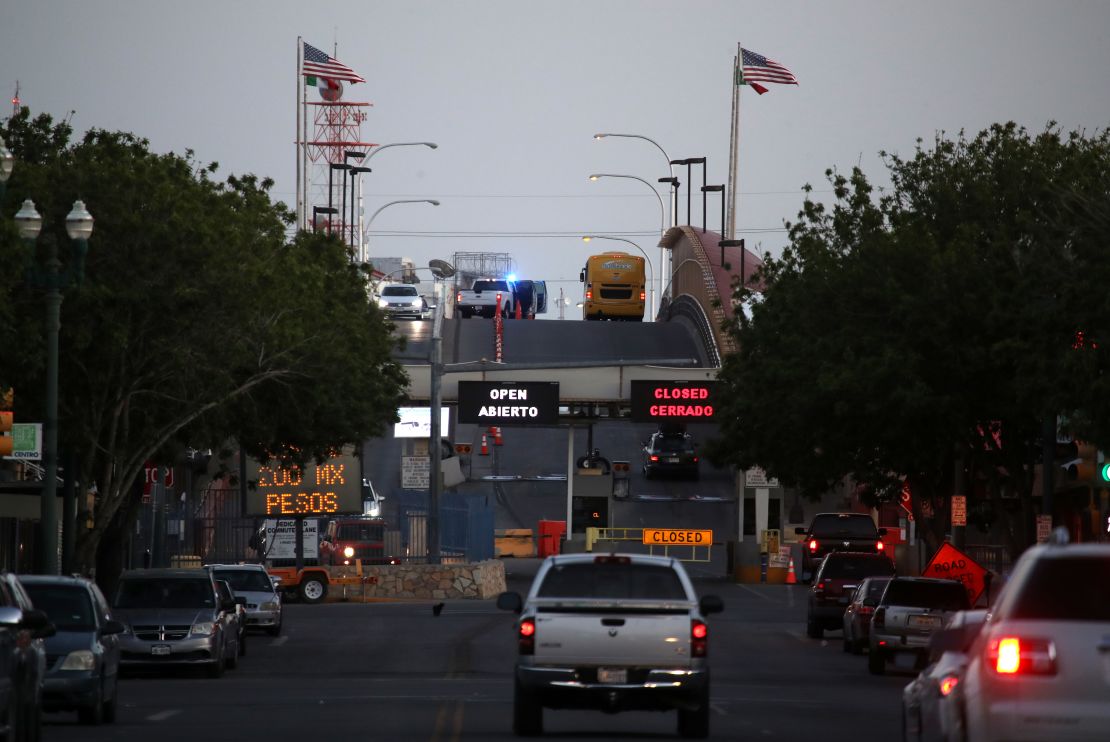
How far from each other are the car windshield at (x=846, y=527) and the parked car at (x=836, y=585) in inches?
642

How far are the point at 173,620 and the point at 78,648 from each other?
7.84 meters

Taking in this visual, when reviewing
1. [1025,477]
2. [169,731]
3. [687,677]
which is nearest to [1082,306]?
[1025,477]

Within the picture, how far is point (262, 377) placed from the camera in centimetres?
3338

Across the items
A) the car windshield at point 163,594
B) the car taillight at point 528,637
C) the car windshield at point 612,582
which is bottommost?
the car windshield at point 163,594

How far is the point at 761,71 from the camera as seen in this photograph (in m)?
67.8

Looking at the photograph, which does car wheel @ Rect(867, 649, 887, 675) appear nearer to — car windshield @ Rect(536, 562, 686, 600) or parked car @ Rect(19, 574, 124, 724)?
car windshield @ Rect(536, 562, 686, 600)

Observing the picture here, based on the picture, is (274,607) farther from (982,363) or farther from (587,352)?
(587,352)

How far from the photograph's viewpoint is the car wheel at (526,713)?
54.6ft

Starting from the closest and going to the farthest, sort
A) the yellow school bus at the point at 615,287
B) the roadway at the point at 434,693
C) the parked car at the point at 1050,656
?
the parked car at the point at 1050,656 → the roadway at the point at 434,693 → the yellow school bus at the point at 615,287

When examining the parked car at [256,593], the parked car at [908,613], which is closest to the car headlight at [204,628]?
the parked car at [256,593]

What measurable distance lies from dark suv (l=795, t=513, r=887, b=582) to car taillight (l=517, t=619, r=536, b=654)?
36629mm

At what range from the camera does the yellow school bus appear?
9625 centimetres

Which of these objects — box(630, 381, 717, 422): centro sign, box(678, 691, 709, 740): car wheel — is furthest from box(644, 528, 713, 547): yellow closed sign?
box(678, 691, 709, 740): car wheel

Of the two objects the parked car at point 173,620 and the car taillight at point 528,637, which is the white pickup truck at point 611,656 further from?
the parked car at point 173,620
